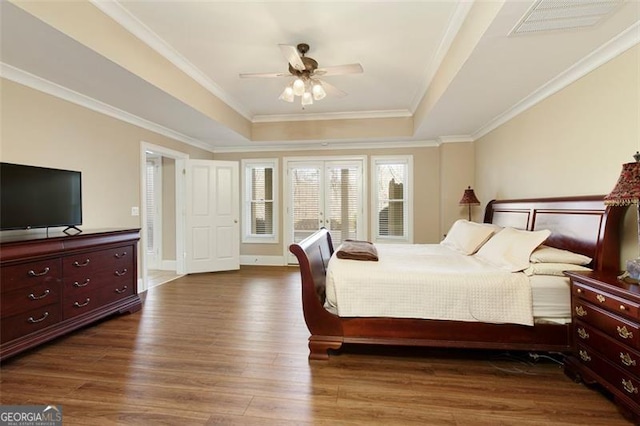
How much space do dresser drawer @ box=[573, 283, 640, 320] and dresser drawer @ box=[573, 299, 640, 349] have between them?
37mm

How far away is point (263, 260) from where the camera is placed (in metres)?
5.94

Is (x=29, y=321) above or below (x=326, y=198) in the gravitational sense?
below

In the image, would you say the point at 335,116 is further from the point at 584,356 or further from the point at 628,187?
the point at 584,356

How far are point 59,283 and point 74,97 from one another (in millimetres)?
1977

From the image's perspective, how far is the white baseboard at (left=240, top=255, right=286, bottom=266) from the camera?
19.3 ft

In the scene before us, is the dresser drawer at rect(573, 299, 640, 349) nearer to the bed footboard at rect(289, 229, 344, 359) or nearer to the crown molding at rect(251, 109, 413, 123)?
the bed footboard at rect(289, 229, 344, 359)

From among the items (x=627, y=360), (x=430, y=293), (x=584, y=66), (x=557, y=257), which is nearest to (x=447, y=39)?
(x=584, y=66)

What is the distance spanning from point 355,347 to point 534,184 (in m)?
2.70

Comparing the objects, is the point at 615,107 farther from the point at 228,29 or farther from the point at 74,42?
the point at 74,42

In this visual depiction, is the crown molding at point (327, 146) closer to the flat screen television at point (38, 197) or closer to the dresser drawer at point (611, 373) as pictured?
the flat screen television at point (38, 197)

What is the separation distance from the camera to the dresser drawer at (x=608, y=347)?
154 centimetres

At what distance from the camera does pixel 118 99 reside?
3.22 m

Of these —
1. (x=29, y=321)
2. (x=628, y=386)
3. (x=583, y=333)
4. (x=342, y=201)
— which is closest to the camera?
(x=628, y=386)

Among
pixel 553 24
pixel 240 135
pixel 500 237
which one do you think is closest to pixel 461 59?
pixel 553 24
